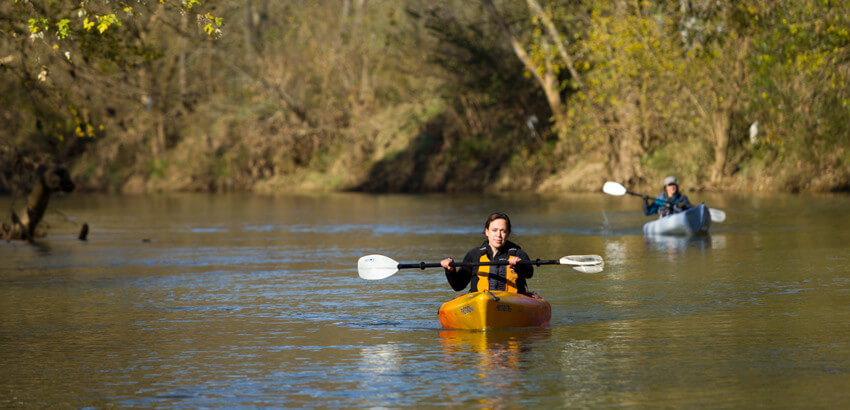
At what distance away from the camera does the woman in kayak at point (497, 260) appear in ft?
41.2

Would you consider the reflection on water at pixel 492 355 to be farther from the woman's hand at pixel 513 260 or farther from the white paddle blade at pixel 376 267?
the white paddle blade at pixel 376 267

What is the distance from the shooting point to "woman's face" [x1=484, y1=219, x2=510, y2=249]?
12.5m

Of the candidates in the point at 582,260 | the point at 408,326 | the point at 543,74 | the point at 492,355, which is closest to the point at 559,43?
the point at 543,74

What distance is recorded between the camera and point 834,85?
2677 centimetres

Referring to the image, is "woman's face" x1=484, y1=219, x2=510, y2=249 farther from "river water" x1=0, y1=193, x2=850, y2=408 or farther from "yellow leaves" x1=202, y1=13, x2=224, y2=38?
"yellow leaves" x1=202, y1=13, x2=224, y2=38

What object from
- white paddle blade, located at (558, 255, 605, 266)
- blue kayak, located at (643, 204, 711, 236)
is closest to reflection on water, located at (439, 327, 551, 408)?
white paddle blade, located at (558, 255, 605, 266)

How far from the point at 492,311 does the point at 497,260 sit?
630 mm

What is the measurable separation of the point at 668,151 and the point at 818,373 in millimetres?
35752

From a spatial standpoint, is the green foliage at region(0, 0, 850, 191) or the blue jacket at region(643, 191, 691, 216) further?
the green foliage at region(0, 0, 850, 191)

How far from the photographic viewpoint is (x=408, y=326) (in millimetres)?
13164

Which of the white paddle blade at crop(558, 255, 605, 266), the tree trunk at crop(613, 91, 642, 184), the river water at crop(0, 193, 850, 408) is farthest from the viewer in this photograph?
the tree trunk at crop(613, 91, 642, 184)

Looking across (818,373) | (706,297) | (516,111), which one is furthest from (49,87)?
(516,111)

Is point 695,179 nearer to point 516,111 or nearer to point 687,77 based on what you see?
point 687,77

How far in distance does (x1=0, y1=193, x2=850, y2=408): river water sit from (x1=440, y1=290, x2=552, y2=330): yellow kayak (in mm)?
136
